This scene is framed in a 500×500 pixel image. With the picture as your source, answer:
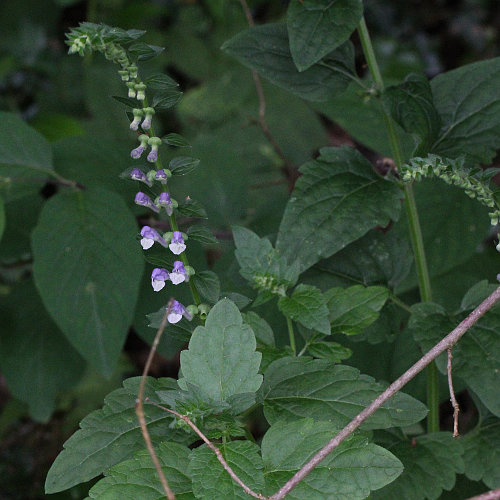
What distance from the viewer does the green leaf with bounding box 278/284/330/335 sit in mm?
1441

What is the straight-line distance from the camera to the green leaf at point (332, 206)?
1.66m

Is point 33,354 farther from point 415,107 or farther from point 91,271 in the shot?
point 415,107

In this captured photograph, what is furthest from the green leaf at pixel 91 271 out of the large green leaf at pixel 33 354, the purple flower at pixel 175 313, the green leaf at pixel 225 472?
the green leaf at pixel 225 472

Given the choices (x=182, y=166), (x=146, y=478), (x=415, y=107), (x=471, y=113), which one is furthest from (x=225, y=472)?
(x=471, y=113)

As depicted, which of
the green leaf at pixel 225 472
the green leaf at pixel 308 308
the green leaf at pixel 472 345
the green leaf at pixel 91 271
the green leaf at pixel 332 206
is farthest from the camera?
the green leaf at pixel 91 271

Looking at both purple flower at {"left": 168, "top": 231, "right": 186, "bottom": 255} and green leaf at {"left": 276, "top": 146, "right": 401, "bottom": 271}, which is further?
green leaf at {"left": 276, "top": 146, "right": 401, "bottom": 271}

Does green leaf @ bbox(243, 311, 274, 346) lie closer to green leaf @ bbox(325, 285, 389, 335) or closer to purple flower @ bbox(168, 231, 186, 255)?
green leaf @ bbox(325, 285, 389, 335)

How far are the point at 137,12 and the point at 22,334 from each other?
96.8 inches

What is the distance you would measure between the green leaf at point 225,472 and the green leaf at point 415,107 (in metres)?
0.94

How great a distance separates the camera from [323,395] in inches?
53.2

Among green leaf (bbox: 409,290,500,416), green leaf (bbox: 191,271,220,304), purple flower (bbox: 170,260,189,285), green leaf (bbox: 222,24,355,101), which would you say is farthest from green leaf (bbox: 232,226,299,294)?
green leaf (bbox: 222,24,355,101)

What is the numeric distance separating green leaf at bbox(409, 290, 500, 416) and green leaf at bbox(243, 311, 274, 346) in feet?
1.28

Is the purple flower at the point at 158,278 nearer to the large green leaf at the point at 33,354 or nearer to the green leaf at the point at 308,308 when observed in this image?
the green leaf at the point at 308,308

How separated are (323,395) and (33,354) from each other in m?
1.42
